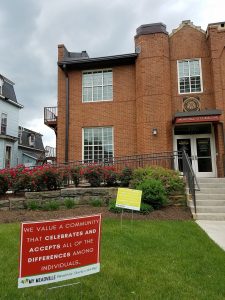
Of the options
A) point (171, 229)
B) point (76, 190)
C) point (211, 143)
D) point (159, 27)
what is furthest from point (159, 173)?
point (159, 27)

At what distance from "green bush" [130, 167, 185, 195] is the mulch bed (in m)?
0.83

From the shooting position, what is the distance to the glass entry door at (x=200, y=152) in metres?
14.2

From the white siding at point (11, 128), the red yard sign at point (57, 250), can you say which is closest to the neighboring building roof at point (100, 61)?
the white siding at point (11, 128)

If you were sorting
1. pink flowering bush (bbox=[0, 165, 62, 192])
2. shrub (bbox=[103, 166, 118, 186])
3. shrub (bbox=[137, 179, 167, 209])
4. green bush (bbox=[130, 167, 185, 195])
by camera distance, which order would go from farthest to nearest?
shrub (bbox=[103, 166, 118, 186]), pink flowering bush (bbox=[0, 165, 62, 192]), green bush (bbox=[130, 167, 185, 195]), shrub (bbox=[137, 179, 167, 209])

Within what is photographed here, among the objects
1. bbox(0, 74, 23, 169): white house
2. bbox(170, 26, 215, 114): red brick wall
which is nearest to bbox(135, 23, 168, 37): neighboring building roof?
bbox(170, 26, 215, 114): red brick wall

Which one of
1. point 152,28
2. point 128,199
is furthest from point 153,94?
point 128,199

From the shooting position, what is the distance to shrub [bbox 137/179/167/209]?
9188mm

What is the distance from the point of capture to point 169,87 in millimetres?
14945

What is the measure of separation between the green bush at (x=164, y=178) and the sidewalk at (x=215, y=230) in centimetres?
230

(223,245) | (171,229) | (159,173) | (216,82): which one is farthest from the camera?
(216,82)

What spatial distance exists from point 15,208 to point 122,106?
8273mm

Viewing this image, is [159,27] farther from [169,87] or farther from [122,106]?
[122,106]

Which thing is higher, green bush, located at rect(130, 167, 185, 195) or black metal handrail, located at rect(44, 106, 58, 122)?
black metal handrail, located at rect(44, 106, 58, 122)

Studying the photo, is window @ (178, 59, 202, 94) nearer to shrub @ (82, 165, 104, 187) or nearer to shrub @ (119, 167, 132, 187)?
shrub @ (119, 167, 132, 187)
